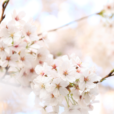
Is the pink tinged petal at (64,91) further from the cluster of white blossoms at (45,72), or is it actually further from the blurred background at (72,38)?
the blurred background at (72,38)

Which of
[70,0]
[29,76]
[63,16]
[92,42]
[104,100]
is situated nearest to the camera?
[29,76]

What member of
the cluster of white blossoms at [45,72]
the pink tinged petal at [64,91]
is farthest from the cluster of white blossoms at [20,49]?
the pink tinged petal at [64,91]

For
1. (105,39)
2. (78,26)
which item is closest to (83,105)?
(105,39)

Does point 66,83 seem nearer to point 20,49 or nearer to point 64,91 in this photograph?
point 64,91

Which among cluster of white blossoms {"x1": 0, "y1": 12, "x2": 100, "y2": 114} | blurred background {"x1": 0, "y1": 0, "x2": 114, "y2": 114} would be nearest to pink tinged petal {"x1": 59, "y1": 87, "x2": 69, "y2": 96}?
cluster of white blossoms {"x1": 0, "y1": 12, "x2": 100, "y2": 114}

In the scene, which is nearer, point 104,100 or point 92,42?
point 92,42

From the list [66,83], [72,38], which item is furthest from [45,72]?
[72,38]

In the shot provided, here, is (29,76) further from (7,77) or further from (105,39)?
(105,39)
